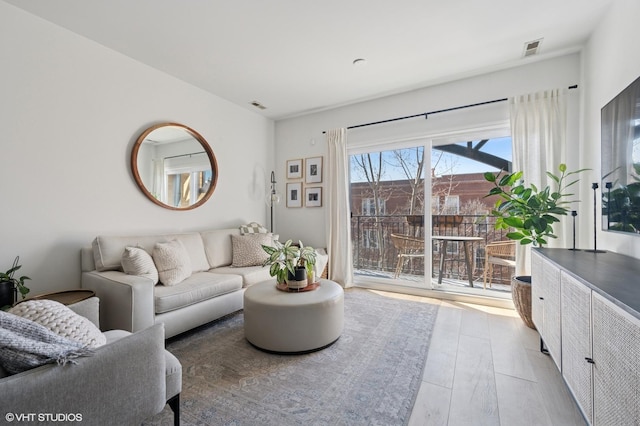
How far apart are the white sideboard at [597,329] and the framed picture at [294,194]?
3163 mm

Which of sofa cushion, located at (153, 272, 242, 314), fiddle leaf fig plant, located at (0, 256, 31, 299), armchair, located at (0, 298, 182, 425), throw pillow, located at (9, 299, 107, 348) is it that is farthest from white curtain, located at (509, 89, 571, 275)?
fiddle leaf fig plant, located at (0, 256, 31, 299)

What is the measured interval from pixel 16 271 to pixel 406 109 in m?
4.13

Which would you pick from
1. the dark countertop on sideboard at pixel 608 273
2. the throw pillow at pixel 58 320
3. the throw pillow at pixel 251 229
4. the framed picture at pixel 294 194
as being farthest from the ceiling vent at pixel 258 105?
the dark countertop on sideboard at pixel 608 273

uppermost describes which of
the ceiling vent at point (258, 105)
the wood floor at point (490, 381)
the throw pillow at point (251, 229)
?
the ceiling vent at point (258, 105)

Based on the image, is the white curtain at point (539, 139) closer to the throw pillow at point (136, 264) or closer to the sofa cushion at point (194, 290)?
the sofa cushion at point (194, 290)

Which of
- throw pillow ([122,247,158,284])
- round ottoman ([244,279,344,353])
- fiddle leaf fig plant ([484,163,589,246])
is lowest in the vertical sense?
round ottoman ([244,279,344,353])

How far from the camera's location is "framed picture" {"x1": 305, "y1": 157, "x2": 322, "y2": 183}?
4168mm

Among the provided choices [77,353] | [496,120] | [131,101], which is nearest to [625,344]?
[77,353]

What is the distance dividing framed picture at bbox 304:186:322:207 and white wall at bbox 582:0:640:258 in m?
2.97

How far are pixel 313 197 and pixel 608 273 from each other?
3.31 m

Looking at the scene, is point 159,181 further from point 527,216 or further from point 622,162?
point 622,162

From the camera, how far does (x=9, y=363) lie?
83 cm

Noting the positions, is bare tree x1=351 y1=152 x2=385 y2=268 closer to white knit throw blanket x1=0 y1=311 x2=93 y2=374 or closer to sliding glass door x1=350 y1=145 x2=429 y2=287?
sliding glass door x1=350 y1=145 x2=429 y2=287

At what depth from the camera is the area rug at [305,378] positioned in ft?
4.75
